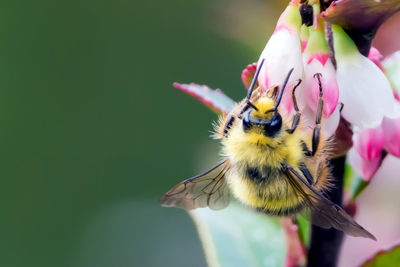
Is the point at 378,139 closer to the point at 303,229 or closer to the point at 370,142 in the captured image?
the point at 370,142

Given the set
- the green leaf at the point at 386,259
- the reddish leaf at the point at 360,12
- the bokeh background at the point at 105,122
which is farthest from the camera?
the bokeh background at the point at 105,122

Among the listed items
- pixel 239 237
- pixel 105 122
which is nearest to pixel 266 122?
pixel 239 237

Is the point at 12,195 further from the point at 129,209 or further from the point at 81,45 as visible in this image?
the point at 81,45

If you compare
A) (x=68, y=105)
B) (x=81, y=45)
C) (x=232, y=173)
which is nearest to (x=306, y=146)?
(x=232, y=173)

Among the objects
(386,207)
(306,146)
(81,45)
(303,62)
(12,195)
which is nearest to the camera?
(303,62)

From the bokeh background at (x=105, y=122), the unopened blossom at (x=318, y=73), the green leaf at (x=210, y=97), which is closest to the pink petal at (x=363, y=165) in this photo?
the unopened blossom at (x=318, y=73)

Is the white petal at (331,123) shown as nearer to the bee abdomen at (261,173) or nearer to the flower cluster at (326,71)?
the flower cluster at (326,71)

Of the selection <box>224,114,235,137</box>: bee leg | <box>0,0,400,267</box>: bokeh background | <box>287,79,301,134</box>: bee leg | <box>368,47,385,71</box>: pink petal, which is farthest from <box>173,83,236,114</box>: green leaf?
<box>0,0,400,267</box>: bokeh background
